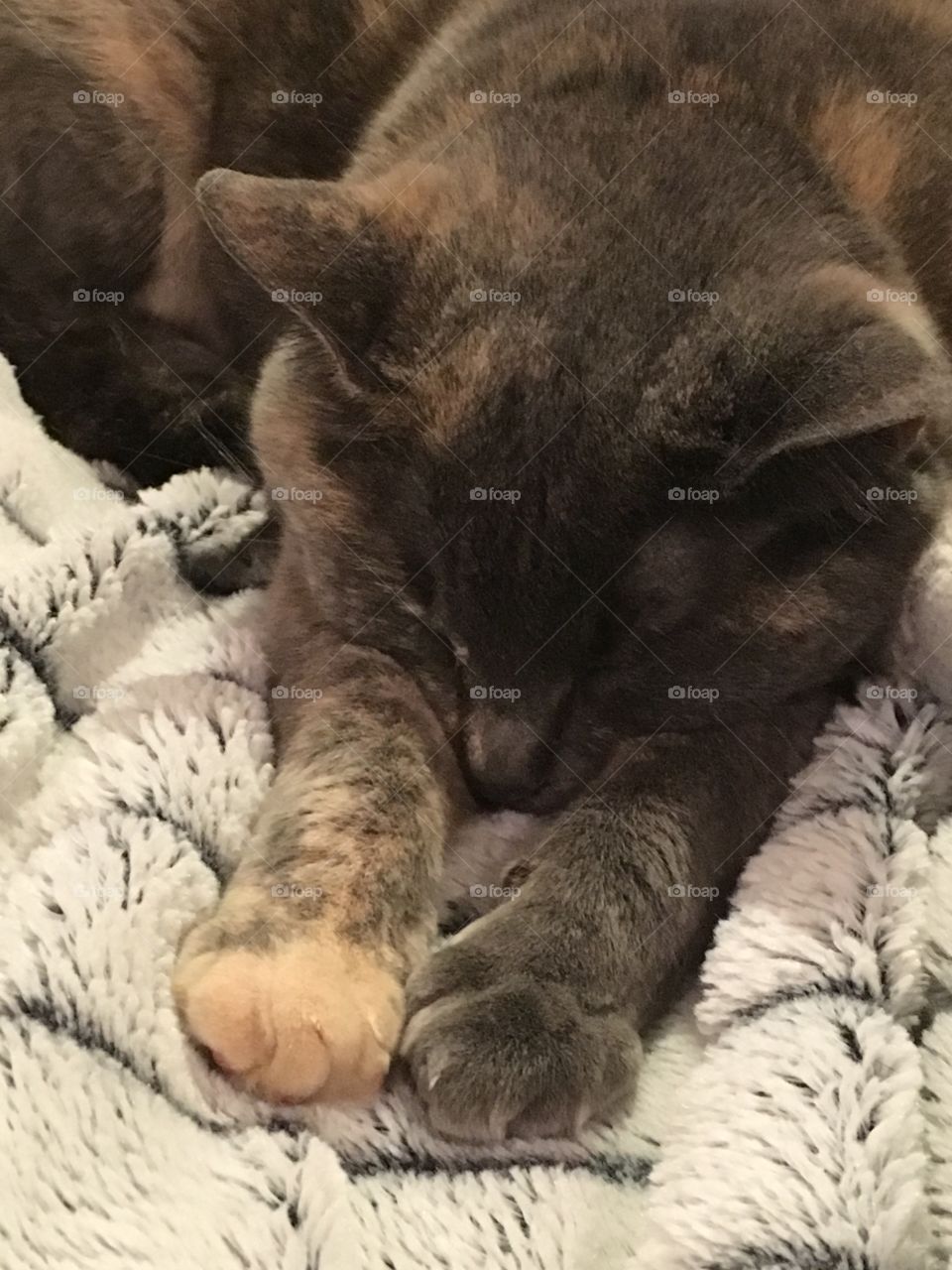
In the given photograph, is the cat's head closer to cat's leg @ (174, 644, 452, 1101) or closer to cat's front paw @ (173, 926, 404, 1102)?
cat's leg @ (174, 644, 452, 1101)

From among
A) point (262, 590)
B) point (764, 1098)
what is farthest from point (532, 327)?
point (764, 1098)

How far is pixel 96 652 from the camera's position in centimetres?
112

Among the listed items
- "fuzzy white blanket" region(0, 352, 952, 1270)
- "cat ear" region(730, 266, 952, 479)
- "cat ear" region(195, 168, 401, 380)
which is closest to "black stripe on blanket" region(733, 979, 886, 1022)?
"fuzzy white blanket" region(0, 352, 952, 1270)

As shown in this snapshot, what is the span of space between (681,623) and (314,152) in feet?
2.62

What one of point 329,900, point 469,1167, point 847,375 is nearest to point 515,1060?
point 469,1167

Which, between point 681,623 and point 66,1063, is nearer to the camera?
point 66,1063

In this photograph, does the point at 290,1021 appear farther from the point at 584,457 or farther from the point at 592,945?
the point at 584,457

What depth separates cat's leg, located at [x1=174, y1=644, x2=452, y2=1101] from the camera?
778 millimetres

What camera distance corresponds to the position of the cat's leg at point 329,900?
0.78 metres

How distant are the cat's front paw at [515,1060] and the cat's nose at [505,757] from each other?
0.62ft

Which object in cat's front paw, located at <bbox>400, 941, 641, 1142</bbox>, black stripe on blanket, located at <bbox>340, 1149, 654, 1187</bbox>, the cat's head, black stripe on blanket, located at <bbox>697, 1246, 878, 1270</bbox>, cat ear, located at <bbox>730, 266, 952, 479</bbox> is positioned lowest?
black stripe on blanket, located at <bbox>340, 1149, 654, 1187</bbox>

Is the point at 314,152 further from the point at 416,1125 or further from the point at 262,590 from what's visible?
the point at 416,1125

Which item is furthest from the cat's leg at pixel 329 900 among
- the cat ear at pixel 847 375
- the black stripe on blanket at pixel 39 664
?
the cat ear at pixel 847 375

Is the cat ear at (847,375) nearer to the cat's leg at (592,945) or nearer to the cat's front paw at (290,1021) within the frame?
the cat's leg at (592,945)
